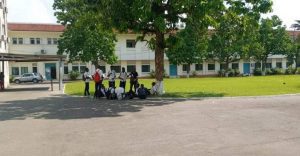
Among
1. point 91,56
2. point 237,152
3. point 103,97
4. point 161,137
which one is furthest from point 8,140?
point 91,56

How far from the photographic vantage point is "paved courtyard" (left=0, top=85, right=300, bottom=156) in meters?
8.93

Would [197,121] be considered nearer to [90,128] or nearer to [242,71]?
[90,128]

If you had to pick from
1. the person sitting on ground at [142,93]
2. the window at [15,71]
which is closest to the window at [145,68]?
the window at [15,71]

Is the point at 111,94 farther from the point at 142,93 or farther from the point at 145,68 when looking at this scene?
the point at 145,68

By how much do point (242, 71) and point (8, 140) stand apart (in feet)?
223

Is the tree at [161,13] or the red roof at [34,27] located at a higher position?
the red roof at [34,27]

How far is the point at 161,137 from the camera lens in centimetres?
1038

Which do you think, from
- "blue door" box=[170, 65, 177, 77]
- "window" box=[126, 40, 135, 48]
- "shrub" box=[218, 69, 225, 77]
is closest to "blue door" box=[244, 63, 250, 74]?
"shrub" box=[218, 69, 225, 77]

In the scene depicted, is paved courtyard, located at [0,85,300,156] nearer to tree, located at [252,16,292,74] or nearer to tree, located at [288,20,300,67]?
tree, located at [252,16,292,74]

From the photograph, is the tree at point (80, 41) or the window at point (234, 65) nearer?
the tree at point (80, 41)

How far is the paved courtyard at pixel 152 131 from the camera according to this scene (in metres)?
8.93

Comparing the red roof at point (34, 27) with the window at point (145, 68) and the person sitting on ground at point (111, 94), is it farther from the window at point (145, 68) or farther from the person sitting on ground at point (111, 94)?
the person sitting on ground at point (111, 94)

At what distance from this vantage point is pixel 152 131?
11281 mm

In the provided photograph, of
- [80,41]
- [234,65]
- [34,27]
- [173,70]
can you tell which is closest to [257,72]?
[234,65]
